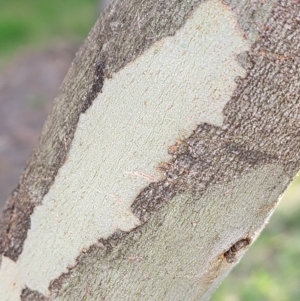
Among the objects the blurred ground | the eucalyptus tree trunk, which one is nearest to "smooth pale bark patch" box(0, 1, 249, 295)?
the eucalyptus tree trunk

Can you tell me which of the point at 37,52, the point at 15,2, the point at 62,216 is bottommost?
the point at 62,216

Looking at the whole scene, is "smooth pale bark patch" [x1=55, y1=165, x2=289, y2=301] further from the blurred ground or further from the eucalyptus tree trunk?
the blurred ground

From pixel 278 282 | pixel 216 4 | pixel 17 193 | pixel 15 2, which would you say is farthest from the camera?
pixel 15 2

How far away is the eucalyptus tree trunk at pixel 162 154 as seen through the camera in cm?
61

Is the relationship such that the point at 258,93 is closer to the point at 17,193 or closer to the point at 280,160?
the point at 280,160

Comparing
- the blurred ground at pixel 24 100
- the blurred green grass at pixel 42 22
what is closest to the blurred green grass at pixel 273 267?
the blurred ground at pixel 24 100

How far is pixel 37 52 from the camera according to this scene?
4.22 metres

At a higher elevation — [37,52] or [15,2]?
[15,2]

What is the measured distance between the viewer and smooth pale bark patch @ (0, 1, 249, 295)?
2.00ft

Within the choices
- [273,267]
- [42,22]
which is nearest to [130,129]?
Result: [273,267]

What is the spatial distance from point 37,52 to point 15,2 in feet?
5.25

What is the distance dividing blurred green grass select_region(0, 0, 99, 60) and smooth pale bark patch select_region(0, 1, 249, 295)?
13.1ft

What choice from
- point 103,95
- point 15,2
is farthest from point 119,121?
point 15,2

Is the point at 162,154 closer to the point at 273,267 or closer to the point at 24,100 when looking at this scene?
the point at 273,267
